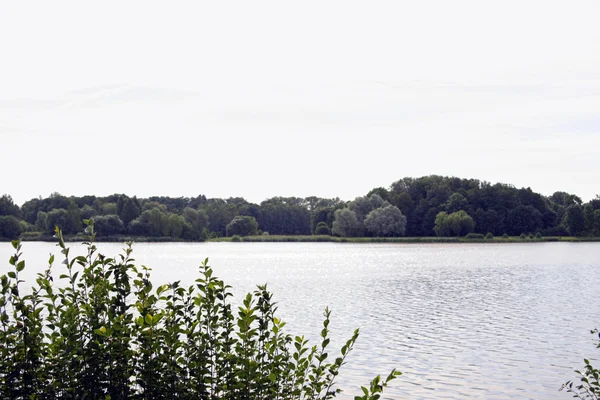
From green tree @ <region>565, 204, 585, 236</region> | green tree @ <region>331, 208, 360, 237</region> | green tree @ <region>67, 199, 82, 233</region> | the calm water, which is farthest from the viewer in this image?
A: green tree @ <region>331, 208, 360, 237</region>

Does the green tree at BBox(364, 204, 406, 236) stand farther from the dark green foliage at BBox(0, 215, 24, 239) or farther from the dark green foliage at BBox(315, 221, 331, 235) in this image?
the dark green foliage at BBox(0, 215, 24, 239)

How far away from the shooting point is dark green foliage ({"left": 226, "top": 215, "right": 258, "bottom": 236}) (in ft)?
546

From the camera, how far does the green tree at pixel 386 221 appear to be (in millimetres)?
141750

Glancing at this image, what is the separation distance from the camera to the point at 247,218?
168 meters

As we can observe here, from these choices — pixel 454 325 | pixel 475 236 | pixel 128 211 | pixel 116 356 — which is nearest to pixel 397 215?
pixel 475 236

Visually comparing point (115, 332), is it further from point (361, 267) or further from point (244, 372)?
point (361, 267)

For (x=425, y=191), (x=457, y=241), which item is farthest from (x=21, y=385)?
(x=425, y=191)

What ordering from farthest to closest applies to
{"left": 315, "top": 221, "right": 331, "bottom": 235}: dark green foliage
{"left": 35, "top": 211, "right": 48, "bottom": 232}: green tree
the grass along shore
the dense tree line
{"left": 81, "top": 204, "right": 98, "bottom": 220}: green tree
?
{"left": 315, "top": 221, "right": 331, "bottom": 235}: dark green foliage → {"left": 81, "top": 204, "right": 98, "bottom": 220}: green tree → {"left": 35, "top": 211, "right": 48, "bottom": 232}: green tree → the dense tree line → the grass along shore

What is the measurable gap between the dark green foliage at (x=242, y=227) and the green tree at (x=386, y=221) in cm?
3493

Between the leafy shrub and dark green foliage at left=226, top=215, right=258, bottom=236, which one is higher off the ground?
dark green foliage at left=226, top=215, right=258, bottom=236

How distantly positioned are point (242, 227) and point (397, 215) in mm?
41550

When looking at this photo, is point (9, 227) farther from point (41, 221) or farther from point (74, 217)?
point (74, 217)

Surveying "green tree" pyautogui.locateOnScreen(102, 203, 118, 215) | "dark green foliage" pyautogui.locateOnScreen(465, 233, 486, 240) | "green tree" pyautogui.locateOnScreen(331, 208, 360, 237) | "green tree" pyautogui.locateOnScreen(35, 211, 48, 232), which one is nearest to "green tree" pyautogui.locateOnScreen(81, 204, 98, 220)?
"green tree" pyautogui.locateOnScreen(102, 203, 118, 215)

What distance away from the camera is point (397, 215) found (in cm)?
14375
